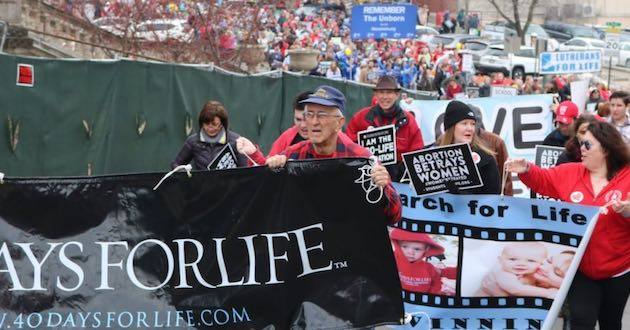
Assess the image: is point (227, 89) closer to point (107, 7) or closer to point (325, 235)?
point (107, 7)

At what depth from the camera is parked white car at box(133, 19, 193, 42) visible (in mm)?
22484

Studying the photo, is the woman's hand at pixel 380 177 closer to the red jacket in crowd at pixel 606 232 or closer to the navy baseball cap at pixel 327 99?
the navy baseball cap at pixel 327 99

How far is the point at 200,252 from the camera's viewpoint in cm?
646

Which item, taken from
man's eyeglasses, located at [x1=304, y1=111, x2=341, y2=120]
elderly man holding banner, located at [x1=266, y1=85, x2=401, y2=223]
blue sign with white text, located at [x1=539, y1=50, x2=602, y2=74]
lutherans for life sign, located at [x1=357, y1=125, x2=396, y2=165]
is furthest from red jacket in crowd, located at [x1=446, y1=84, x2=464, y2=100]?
Result: man's eyeglasses, located at [x1=304, y1=111, x2=341, y2=120]

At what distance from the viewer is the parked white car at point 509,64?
45469 millimetres

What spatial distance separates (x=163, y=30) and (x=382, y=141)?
12.7m

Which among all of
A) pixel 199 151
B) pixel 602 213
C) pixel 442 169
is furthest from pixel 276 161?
pixel 199 151

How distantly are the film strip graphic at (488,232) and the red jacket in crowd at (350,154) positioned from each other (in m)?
0.71

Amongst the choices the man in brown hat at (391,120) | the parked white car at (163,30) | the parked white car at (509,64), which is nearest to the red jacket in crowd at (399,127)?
the man in brown hat at (391,120)

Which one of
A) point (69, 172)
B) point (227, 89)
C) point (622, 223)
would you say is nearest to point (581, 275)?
point (622, 223)

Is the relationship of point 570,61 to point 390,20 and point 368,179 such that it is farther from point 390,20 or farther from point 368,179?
point 368,179

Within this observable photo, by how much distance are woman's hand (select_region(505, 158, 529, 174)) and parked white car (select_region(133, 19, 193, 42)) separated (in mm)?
15663

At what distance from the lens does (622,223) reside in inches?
274

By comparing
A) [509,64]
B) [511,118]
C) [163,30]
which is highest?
[163,30]
